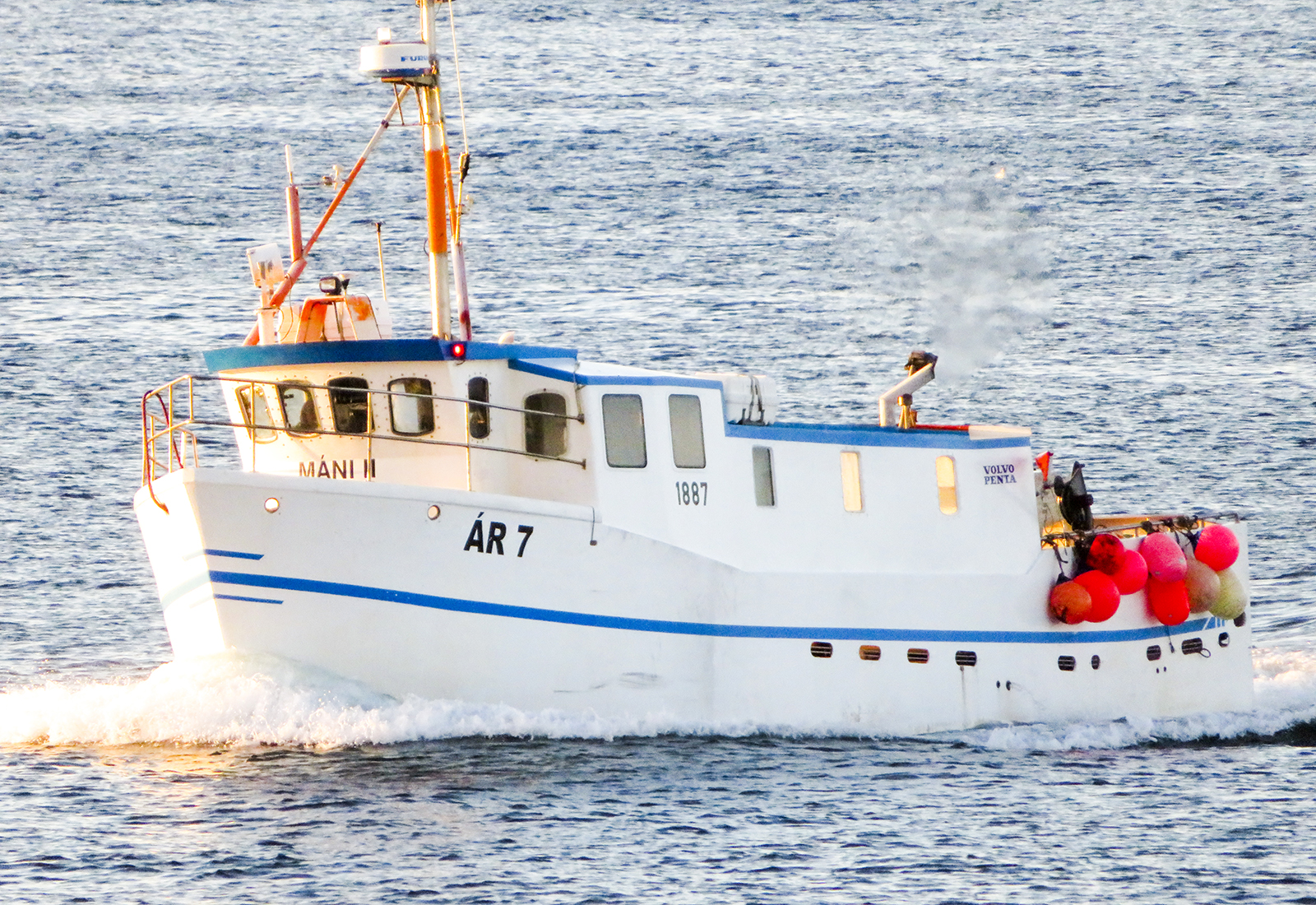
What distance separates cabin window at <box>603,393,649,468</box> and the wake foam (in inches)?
118

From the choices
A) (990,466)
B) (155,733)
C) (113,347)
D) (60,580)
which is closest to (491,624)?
(155,733)

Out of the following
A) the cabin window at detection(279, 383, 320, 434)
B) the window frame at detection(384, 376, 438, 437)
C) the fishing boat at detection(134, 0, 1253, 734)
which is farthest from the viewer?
the cabin window at detection(279, 383, 320, 434)

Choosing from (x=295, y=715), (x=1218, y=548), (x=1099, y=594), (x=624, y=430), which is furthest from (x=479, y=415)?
(x=1218, y=548)

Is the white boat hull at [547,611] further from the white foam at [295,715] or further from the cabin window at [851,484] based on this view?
the cabin window at [851,484]

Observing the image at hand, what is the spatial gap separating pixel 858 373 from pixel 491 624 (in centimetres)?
3292

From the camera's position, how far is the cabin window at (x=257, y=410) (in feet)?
77.0

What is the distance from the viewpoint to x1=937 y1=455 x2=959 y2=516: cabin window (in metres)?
25.7

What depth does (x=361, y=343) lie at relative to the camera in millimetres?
22828

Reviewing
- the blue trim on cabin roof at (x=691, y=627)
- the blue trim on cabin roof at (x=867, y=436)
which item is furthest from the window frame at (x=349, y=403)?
the blue trim on cabin roof at (x=867, y=436)

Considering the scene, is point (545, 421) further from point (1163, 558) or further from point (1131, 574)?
point (1163, 558)

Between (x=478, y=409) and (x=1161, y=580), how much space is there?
32.7 feet

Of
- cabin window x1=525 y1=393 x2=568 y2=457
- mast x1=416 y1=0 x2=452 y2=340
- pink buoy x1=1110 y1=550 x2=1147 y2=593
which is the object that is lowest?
pink buoy x1=1110 y1=550 x2=1147 y2=593

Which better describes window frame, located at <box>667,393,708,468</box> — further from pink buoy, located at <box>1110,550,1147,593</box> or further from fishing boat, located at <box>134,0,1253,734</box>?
pink buoy, located at <box>1110,550,1147,593</box>

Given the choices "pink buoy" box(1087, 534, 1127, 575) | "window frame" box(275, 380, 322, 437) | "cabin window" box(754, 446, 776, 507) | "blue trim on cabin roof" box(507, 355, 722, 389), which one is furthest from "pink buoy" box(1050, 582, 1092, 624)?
"window frame" box(275, 380, 322, 437)
